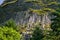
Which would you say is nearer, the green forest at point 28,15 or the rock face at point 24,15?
the green forest at point 28,15

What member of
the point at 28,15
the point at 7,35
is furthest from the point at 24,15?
the point at 7,35

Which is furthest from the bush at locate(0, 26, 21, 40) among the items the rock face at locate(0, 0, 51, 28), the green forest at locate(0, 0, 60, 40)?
the rock face at locate(0, 0, 51, 28)

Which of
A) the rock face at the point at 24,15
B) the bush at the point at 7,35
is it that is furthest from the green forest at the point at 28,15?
the bush at the point at 7,35

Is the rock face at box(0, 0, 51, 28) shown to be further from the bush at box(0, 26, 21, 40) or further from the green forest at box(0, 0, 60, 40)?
the bush at box(0, 26, 21, 40)

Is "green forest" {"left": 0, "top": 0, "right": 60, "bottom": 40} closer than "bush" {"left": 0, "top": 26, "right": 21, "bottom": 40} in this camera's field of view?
No

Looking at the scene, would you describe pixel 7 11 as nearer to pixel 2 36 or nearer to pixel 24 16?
pixel 24 16

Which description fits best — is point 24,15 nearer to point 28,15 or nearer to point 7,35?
point 28,15

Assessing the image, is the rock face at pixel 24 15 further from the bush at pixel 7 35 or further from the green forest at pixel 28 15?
the bush at pixel 7 35

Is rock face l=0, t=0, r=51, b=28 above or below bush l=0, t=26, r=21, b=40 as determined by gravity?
below

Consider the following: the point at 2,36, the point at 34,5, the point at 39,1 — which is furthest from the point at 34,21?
the point at 2,36

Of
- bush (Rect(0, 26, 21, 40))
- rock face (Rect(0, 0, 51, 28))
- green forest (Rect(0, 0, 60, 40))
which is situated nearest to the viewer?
bush (Rect(0, 26, 21, 40))

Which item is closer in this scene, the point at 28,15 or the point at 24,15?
the point at 28,15
